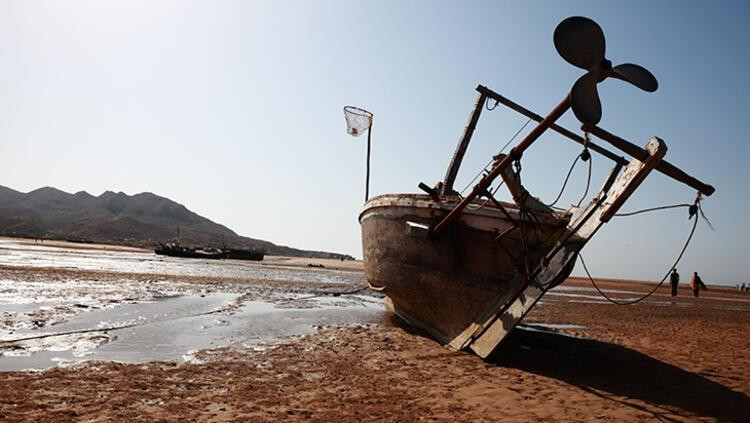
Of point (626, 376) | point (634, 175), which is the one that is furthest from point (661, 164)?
point (626, 376)

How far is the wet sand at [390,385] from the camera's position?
427cm

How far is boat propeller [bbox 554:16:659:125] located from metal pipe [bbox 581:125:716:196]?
0.50 m

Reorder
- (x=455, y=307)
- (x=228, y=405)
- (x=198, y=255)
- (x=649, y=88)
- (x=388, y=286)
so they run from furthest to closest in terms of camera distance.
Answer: (x=198, y=255), (x=388, y=286), (x=455, y=307), (x=649, y=88), (x=228, y=405)

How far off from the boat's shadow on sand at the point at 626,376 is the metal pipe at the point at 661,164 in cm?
263

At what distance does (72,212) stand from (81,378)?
129047mm

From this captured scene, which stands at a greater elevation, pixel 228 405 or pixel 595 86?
pixel 595 86

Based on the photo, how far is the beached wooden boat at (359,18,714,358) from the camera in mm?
5832

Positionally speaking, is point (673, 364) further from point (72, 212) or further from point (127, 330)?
point (72, 212)

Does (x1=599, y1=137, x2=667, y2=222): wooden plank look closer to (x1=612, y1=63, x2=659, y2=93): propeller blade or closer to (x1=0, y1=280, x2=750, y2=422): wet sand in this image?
(x1=612, y1=63, x2=659, y2=93): propeller blade

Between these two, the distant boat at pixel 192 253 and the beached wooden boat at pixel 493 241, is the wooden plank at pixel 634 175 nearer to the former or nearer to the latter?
the beached wooden boat at pixel 493 241

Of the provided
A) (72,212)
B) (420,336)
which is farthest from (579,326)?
(72,212)

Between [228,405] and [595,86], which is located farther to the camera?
[595,86]

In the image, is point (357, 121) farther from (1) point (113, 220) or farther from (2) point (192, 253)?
(1) point (113, 220)

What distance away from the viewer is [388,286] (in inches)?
405
